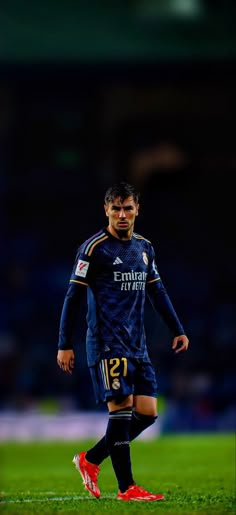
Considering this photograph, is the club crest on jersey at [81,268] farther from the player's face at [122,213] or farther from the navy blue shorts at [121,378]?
the navy blue shorts at [121,378]

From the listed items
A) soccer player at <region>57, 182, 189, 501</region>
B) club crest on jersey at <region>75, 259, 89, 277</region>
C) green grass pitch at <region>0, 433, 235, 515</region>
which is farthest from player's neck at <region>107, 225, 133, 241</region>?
green grass pitch at <region>0, 433, 235, 515</region>

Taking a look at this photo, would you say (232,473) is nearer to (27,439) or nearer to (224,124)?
(27,439)

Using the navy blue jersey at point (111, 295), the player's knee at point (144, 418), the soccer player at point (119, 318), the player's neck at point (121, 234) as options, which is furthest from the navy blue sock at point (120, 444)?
the player's neck at point (121, 234)

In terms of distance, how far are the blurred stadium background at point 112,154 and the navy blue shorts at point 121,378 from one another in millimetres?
14505

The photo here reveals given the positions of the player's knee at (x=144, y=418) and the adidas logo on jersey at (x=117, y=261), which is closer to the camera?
the adidas logo on jersey at (x=117, y=261)

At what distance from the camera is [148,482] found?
8.27m

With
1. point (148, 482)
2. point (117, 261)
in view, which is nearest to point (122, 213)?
point (117, 261)

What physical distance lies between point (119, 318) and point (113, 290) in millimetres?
152

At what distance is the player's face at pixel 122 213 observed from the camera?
596cm

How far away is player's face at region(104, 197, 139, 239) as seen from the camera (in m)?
5.96

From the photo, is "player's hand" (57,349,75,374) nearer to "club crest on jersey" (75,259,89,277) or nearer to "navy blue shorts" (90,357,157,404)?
"navy blue shorts" (90,357,157,404)

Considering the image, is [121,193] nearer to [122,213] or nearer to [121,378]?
[122,213]

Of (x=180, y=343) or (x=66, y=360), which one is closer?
(x=66, y=360)

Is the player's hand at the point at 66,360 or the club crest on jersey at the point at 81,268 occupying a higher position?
the club crest on jersey at the point at 81,268
